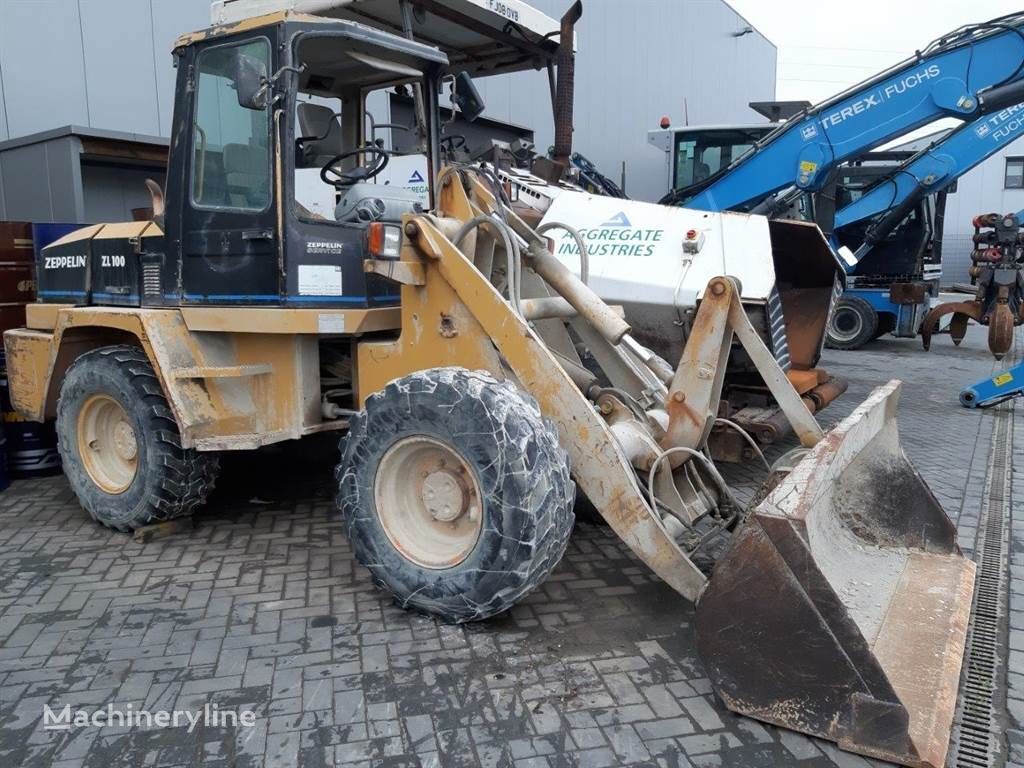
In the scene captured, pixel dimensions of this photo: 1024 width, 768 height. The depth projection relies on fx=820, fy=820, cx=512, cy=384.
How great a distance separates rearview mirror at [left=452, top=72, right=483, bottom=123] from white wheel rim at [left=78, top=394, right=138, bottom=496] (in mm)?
2602

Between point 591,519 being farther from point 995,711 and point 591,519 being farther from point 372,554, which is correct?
point 995,711

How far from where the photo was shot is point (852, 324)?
1241 centimetres

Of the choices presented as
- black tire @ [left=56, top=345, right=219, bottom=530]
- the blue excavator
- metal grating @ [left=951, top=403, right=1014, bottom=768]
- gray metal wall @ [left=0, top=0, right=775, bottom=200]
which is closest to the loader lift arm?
the blue excavator

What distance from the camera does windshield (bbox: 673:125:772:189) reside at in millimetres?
12117

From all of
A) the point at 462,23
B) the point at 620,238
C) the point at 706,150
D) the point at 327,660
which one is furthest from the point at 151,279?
the point at 706,150

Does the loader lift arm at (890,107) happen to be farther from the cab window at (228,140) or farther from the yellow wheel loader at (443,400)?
the cab window at (228,140)

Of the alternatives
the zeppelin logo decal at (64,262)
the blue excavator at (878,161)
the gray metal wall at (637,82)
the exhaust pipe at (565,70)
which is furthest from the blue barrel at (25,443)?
the gray metal wall at (637,82)

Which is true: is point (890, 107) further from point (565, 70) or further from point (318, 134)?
point (318, 134)

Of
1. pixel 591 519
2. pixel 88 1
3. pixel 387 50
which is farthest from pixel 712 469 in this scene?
pixel 88 1

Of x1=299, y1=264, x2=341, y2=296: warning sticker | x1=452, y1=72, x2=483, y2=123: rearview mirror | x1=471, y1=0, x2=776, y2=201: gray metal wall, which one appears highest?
x1=471, y1=0, x2=776, y2=201: gray metal wall

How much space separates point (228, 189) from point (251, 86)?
55 cm

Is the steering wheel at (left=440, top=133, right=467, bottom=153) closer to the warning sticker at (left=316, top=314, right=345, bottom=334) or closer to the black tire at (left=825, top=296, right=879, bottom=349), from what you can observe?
the warning sticker at (left=316, top=314, right=345, bottom=334)

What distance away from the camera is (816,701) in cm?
257

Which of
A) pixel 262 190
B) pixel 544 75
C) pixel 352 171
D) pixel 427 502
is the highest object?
pixel 544 75
